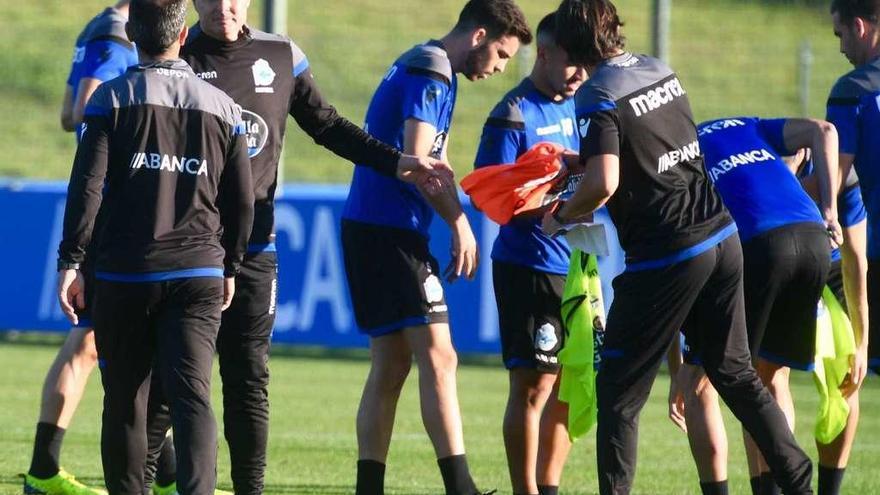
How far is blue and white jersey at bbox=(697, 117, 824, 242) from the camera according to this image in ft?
20.5

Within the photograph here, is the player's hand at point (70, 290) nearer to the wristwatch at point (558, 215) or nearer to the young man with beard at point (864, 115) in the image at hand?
the wristwatch at point (558, 215)

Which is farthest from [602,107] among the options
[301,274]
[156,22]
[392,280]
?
[301,274]

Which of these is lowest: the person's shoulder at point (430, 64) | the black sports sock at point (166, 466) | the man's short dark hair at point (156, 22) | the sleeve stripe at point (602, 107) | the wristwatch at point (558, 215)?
the black sports sock at point (166, 466)

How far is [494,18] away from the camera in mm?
6445

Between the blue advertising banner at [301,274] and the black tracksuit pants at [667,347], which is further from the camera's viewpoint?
the blue advertising banner at [301,274]

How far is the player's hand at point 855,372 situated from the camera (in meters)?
6.56

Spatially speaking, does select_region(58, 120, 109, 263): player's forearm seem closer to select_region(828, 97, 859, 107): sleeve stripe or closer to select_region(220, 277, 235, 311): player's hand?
select_region(220, 277, 235, 311): player's hand

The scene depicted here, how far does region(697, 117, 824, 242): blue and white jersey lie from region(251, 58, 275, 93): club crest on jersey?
1.82 meters

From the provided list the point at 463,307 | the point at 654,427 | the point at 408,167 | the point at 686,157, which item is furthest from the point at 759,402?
the point at 463,307

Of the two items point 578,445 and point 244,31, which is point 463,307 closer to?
point 578,445

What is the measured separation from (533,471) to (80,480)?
7.47 ft

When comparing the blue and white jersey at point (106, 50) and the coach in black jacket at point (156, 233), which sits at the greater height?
the blue and white jersey at point (106, 50)

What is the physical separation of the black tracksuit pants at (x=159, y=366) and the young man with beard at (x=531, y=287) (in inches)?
64.9

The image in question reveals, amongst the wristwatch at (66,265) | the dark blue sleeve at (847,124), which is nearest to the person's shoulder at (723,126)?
the dark blue sleeve at (847,124)
